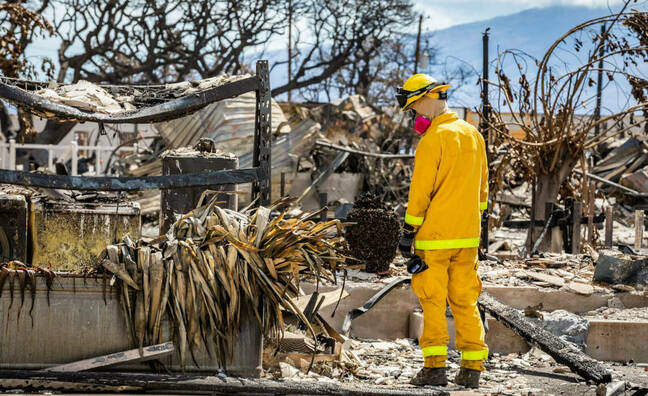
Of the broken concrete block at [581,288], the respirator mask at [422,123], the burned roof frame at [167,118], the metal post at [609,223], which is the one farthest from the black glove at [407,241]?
the metal post at [609,223]

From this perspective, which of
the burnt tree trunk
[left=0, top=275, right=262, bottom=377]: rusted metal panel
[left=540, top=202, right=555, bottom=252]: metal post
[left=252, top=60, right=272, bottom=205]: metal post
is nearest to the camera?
[left=0, top=275, right=262, bottom=377]: rusted metal panel

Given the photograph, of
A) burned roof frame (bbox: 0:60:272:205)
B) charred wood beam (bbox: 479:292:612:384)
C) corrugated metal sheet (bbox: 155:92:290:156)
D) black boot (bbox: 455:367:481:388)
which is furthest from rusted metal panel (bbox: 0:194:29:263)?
corrugated metal sheet (bbox: 155:92:290:156)

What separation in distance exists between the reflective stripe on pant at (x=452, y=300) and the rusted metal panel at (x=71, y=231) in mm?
2877

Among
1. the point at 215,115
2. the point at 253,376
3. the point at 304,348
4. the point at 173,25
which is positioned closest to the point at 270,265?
the point at 253,376

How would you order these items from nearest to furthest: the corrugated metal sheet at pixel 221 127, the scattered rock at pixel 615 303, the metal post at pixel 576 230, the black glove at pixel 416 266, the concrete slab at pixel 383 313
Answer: the black glove at pixel 416 266, the concrete slab at pixel 383 313, the scattered rock at pixel 615 303, the metal post at pixel 576 230, the corrugated metal sheet at pixel 221 127

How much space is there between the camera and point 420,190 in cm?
509

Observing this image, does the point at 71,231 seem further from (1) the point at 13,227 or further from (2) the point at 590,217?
(2) the point at 590,217

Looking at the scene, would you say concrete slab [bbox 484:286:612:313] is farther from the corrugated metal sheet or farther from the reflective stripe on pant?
the corrugated metal sheet

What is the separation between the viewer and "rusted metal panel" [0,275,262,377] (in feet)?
14.5

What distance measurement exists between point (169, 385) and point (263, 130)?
2.26 meters

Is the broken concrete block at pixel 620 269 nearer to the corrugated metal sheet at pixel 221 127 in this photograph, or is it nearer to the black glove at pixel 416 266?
the black glove at pixel 416 266

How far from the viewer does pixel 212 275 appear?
4.59m

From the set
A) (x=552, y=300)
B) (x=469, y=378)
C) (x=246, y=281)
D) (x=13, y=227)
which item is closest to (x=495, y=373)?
(x=469, y=378)

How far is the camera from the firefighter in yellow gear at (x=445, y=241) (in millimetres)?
5090
